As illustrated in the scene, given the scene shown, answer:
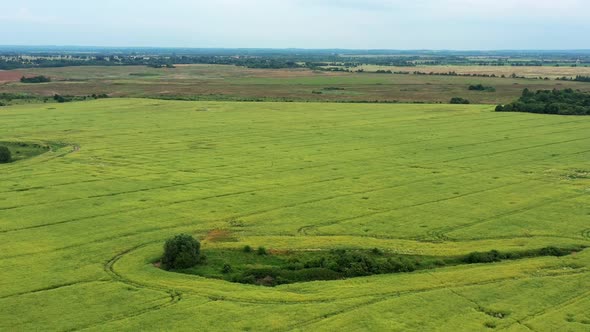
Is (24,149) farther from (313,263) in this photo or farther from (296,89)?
(296,89)

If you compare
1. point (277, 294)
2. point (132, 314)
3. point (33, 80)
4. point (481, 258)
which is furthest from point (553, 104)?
point (33, 80)

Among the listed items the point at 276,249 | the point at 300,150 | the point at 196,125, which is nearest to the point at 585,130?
the point at 300,150

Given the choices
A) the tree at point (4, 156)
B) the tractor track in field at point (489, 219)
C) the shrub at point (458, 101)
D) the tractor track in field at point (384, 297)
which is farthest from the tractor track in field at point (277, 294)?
the shrub at point (458, 101)

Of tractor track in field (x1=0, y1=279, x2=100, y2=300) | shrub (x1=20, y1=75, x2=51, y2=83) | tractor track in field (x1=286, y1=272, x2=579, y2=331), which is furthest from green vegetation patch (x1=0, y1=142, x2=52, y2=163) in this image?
shrub (x1=20, y1=75, x2=51, y2=83)

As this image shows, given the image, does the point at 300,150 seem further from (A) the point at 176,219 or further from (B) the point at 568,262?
(B) the point at 568,262

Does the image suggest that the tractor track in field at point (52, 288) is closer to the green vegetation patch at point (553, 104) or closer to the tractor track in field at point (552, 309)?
the tractor track in field at point (552, 309)

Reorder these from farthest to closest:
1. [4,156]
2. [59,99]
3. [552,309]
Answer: [59,99] → [4,156] → [552,309]

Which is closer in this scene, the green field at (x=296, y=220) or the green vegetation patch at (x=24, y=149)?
the green field at (x=296, y=220)
